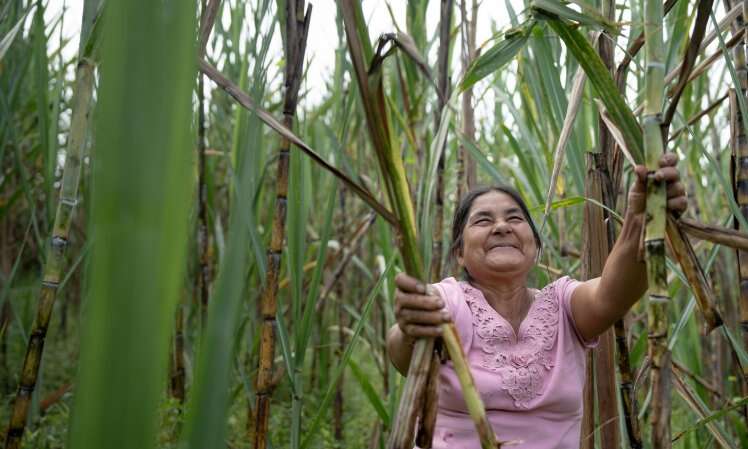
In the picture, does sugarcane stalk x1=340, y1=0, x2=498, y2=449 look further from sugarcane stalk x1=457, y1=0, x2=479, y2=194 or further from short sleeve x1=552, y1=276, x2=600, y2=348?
sugarcane stalk x1=457, y1=0, x2=479, y2=194

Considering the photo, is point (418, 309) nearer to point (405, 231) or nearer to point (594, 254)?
point (405, 231)

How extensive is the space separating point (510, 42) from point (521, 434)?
584 mm

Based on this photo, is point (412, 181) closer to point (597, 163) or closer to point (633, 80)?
point (633, 80)

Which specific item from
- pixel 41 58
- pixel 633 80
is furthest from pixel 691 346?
pixel 41 58

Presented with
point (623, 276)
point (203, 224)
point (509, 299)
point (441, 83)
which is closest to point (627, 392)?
point (623, 276)

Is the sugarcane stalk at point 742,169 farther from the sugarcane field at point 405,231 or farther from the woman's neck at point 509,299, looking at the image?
the woman's neck at point 509,299

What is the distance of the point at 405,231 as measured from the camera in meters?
0.52

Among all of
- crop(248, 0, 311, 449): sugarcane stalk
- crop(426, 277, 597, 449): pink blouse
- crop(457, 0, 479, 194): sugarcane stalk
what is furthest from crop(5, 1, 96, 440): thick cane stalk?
crop(457, 0, 479, 194): sugarcane stalk

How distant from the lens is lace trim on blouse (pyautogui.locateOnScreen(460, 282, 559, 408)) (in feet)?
3.27

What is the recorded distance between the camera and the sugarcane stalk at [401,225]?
1.63ft

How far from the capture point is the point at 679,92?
0.60m

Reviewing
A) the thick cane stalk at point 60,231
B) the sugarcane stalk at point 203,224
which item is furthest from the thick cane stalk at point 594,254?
the sugarcane stalk at point 203,224

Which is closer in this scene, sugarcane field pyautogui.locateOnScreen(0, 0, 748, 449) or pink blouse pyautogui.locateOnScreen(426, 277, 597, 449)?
sugarcane field pyautogui.locateOnScreen(0, 0, 748, 449)

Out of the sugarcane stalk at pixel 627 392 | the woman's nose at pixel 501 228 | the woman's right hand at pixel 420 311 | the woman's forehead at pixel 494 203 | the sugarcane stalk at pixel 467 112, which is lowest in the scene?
the sugarcane stalk at pixel 627 392
